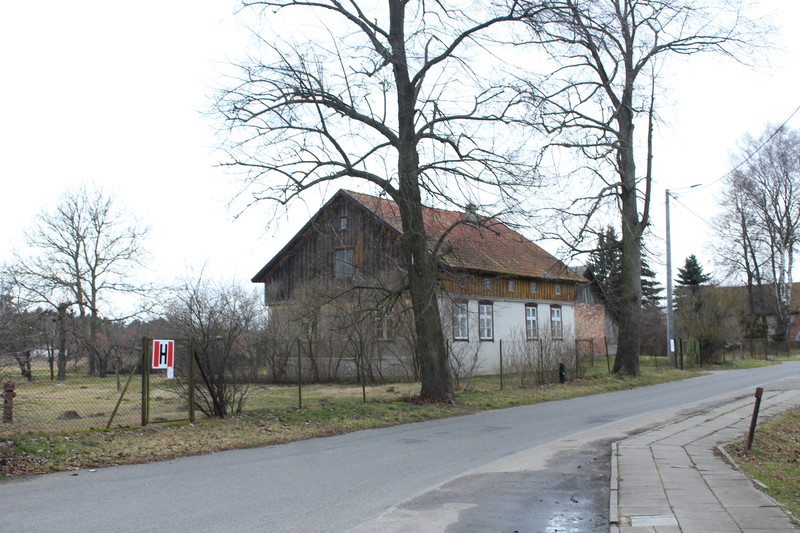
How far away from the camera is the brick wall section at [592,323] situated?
44.8 m

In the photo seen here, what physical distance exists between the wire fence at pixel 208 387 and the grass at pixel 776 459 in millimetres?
9704

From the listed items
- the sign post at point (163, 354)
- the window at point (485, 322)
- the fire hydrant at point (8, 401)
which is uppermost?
the window at point (485, 322)

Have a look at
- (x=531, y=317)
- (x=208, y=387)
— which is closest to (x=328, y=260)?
(x=531, y=317)

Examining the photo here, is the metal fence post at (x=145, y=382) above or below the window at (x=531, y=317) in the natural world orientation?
below

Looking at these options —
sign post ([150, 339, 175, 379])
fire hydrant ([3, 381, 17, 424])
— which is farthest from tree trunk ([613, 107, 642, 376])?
fire hydrant ([3, 381, 17, 424])

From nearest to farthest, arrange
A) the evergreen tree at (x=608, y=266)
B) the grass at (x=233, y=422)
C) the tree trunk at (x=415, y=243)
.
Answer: the grass at (x=233, y=422) < the tree trunk at (x=415, y=243) < the evergreen tree at (x=608, y=266)

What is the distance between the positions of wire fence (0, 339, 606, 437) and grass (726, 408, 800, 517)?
9704mm

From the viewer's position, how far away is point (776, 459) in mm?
9820

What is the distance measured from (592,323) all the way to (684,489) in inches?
1569

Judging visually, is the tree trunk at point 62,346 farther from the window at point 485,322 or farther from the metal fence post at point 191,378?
the metal fence post at point 191,378

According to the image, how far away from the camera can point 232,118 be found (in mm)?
15641

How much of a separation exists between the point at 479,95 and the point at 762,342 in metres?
45.3

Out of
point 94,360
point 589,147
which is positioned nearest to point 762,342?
point 589,147

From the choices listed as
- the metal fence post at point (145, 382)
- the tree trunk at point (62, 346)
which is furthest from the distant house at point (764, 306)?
the metal fence post at point (145, 382)
